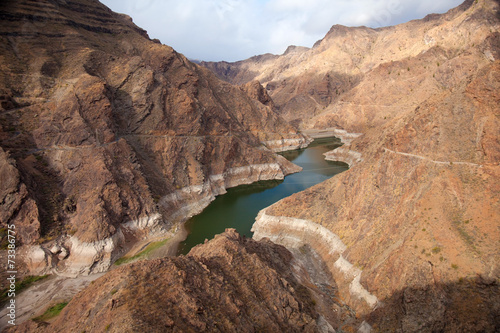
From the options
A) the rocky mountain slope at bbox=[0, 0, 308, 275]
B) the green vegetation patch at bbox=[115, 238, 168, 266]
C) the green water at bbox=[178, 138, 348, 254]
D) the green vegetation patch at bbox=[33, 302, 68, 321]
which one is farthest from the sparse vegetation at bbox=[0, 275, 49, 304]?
the green water at bbox=[178, 138, 348, 254]

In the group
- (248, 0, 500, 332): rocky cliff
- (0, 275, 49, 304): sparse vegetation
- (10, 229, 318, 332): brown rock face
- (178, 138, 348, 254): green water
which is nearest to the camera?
(10, 229, 318, 332): brown rock face

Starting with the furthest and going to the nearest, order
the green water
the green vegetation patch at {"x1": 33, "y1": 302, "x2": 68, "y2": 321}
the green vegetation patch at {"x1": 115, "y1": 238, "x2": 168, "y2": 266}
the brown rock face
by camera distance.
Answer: the green water < the green vegetation patch at {"x1": 115, "y1": 238, "x2": 168, "y2": 266} < the green vegetation patch at {"x1": 33, "y1": 302, "x2": 68, "y2": 321} < the brown rock face

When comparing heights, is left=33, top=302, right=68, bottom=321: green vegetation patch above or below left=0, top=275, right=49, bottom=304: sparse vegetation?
below

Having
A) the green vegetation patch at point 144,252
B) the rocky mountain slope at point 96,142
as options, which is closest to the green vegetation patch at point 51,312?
the rocky mountain slope at point 96,142

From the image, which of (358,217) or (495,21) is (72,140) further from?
(495,21)

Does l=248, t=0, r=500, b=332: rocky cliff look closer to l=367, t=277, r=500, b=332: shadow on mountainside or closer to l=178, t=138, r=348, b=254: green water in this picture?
l=367, t=277, r=500, b=332: shadow on mountainside

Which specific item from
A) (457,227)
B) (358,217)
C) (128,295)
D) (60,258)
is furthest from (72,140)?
(457,227)

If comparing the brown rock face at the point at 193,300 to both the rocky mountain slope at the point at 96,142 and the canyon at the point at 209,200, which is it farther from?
the rocky mountain slope at the point at 96,142
